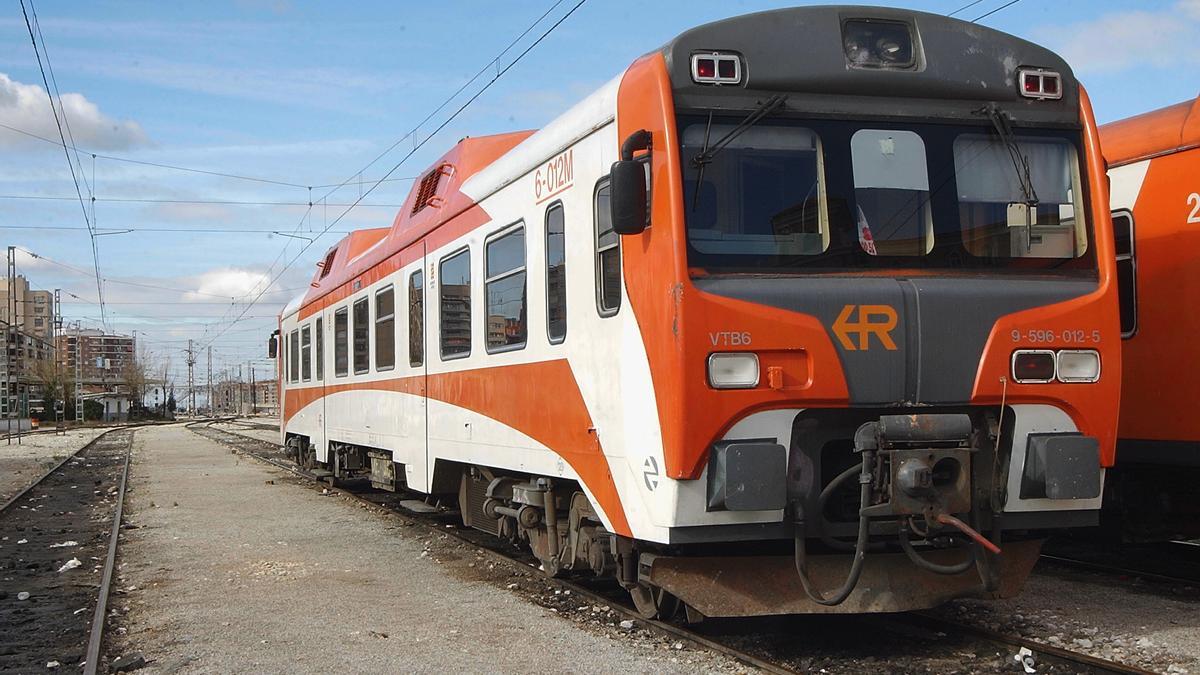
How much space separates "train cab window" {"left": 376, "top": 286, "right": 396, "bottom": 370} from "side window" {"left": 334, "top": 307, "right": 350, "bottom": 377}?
6.30 ft

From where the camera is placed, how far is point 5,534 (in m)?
13.8

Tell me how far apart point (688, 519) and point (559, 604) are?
2.58m

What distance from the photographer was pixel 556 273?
7.46 metres

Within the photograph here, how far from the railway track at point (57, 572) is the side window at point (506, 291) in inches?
131

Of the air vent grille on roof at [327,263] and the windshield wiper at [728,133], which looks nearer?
the windshield wiper at [728,133]

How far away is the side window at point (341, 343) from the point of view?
47.8 feet

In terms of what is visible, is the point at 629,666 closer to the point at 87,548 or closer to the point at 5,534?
the point at 87,548

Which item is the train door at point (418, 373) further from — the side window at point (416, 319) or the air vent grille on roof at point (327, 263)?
the air vent grille on roof at point (327, 263)

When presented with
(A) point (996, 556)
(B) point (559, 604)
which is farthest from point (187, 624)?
(A) point (996, 556)

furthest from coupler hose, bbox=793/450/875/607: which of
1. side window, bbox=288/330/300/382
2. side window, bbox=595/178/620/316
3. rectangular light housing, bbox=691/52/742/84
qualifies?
side window, bbox=288/330/300/382

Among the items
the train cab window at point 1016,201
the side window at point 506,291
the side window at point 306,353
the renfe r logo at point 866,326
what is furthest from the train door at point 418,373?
the side window at point 306,353

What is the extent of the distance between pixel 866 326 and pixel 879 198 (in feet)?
2.51

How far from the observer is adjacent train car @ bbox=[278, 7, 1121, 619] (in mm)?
5773

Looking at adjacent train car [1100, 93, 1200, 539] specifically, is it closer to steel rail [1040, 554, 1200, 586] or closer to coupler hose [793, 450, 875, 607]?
steel rail [1040, 554, 1200, 586]
